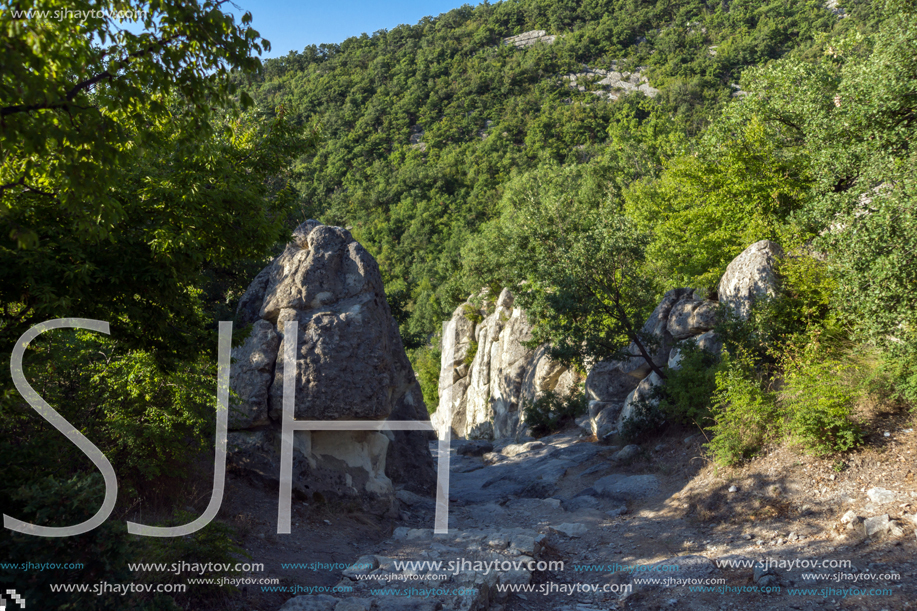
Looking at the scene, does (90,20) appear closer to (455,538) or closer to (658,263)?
(455,538)

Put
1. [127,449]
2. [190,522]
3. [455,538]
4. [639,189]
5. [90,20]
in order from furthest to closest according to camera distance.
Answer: [639,189], [455,538], [127,449], [190,522], [90,20]

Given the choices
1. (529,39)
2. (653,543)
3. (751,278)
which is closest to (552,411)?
(751,278)

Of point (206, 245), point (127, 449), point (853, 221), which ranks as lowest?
point (127, 449)

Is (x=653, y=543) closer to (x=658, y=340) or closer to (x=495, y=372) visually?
(x=658, y=340)

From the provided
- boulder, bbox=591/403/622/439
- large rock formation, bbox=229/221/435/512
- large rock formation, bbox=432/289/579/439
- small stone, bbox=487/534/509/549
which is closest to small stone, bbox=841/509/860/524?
small stone, bbox=487/534/509/549

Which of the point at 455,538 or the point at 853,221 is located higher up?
the point at 853,221

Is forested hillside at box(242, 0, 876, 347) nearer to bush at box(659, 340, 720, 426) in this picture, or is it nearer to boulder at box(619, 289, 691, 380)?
boulder at box(619, 289, 691, 380)

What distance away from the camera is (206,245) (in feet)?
19.1

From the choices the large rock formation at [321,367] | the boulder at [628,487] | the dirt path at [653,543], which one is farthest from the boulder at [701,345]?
the large rock formation at [321,367]

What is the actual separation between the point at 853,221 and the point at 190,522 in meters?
11.2

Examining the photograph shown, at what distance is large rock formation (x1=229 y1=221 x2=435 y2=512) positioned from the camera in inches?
412

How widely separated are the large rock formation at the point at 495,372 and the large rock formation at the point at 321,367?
10797 millimetres

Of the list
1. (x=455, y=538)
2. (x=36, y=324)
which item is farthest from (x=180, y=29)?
(x=455, y=538)

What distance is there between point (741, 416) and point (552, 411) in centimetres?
1206
